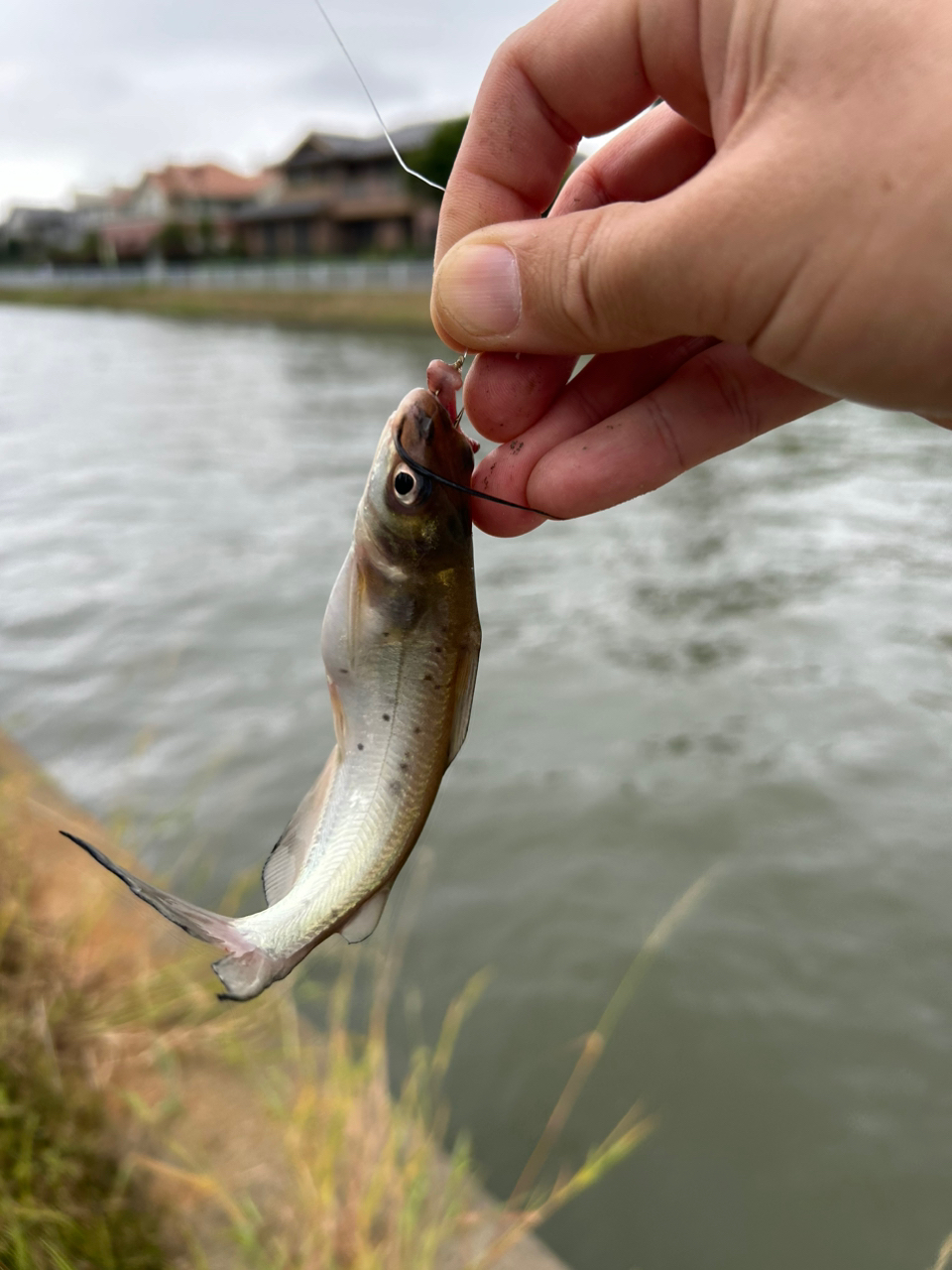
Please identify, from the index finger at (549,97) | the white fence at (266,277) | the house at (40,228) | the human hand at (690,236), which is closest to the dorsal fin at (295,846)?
the human hand at (690,236)

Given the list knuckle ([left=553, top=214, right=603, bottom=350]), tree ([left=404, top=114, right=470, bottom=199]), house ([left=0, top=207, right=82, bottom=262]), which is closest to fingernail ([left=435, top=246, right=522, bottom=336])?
knuckle ([left=553, top=214, right=603, bottom=350])

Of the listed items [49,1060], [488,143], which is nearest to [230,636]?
[49,1060]

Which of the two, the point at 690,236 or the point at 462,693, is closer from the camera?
the point at 690,236

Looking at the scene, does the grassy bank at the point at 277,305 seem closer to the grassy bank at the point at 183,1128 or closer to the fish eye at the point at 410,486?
the grassy bank at the point at 183,1128

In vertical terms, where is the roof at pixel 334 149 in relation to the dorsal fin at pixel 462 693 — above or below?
above

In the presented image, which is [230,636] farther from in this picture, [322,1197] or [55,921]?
[322,1197]

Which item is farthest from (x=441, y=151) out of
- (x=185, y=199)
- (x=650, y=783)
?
(x=185, y=199)

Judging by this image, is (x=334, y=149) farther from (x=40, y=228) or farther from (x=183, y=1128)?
(x=40, y=228)
